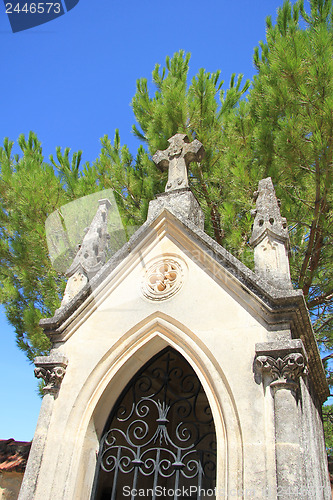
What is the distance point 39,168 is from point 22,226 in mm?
1344

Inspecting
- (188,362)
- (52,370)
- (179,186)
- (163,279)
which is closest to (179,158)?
(179,186)

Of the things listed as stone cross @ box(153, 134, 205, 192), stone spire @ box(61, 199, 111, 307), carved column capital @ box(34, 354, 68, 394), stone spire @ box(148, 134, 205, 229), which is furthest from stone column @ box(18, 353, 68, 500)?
stone cross @ box(153, 134, 205, 192)

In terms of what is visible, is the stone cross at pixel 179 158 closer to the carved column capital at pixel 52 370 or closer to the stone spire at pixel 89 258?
the stone spire at pixel 89 258

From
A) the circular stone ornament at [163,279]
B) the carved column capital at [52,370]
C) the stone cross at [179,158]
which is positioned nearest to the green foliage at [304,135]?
the stone cross at [179,158]

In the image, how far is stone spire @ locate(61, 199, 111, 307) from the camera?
4.65 metres

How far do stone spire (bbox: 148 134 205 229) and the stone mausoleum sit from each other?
2.0 inches

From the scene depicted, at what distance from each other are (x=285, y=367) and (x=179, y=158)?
3.25 meters

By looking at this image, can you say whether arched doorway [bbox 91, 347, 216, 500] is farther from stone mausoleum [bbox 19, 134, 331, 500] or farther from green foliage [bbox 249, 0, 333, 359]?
green foliage [bbox 249, 0, 333, 359]

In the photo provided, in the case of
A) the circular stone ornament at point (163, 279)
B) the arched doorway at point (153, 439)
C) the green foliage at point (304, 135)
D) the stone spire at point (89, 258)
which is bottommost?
the arched doorway at point (153, 439)

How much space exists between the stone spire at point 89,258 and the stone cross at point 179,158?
95 centimetres

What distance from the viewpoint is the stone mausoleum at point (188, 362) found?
3.12 metres

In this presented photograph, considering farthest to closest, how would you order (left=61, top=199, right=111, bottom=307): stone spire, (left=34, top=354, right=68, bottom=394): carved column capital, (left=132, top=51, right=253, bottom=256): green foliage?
(left=132, top=51, right=253, bottom=256): green foliage, (left=61, top=199, right=111, bottom=307): stone spire, (left=34, top=354, right=68, bottom=394): carved column capital

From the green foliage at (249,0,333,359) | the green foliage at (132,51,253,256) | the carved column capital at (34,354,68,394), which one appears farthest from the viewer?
the green foliage at (132,51,253,256)

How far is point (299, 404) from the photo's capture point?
10.6 ft
